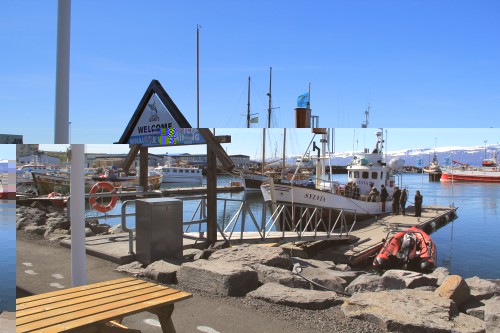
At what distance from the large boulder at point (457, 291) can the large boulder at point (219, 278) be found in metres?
1.60

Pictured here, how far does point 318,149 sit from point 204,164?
1.44 m

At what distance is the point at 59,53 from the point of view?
2.56 meters

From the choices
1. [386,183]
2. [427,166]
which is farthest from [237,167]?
[427,166]

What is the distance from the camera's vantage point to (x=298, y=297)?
3.73m

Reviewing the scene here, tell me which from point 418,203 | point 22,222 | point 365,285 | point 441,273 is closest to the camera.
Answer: point 418,203

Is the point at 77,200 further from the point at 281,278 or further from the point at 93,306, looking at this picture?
the point at 281,278

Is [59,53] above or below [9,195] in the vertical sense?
above

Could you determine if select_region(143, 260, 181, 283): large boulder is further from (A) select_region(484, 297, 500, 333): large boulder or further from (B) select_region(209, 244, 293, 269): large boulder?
(A) select_region(484, 297, 500, 333): large boulder

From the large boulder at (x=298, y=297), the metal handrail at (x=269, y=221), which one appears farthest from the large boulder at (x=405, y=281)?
the metal handrail at (x=269, y=221)

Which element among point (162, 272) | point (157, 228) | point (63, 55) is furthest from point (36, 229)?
point (63, 55)

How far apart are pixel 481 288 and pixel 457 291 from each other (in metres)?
0.22

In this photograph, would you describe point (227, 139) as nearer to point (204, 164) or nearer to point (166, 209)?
point (204, 164)

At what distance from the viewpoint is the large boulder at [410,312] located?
10.4 feet

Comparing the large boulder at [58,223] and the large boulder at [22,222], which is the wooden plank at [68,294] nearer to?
the large boulder at [22,222]
